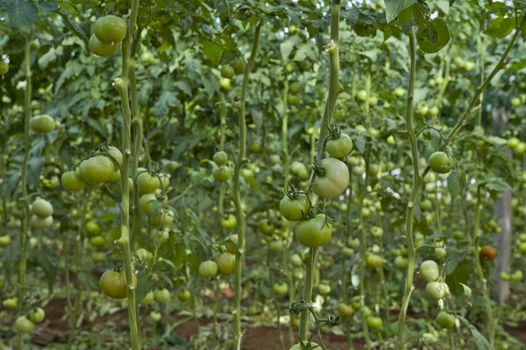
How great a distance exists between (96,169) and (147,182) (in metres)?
0.44

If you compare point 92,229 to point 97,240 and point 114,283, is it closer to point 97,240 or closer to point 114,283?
point 97,240

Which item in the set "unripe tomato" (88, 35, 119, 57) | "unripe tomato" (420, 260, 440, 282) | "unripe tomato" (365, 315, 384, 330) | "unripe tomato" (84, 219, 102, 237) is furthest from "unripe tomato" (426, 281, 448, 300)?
"unripe tomato" (84, 219, 102, 237)

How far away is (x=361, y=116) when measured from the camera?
2.89 meters

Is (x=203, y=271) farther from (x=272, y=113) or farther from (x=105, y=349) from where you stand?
(x=105, y=349)

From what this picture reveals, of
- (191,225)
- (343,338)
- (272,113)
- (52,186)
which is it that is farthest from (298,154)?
(191,225)

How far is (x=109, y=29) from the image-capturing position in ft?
3.88

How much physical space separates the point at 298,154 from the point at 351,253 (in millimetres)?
1030

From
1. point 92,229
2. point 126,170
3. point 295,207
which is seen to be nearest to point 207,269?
point 126,170

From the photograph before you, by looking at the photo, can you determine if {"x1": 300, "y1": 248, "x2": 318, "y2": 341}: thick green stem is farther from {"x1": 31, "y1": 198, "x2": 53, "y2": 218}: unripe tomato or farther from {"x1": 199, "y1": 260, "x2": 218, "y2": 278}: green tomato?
{"x1": 31, "y1": 198, "x2": 53, "y2": 218}: unripe tomato

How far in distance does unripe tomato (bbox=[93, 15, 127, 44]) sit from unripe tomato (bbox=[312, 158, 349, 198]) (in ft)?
1.69

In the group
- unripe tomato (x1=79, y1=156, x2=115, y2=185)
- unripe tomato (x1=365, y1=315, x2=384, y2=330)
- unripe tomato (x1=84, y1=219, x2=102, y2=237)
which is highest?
unripe tomato (x1=79, y1=156, x2=115, y2=185)

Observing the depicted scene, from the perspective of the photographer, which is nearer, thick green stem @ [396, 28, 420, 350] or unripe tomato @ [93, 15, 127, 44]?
unripe tomato @ [93, 15, 127, 44]

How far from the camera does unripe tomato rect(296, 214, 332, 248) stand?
106 cm

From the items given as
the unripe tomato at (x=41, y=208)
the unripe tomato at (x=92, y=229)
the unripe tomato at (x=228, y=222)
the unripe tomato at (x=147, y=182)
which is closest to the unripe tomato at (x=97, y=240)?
the unripe tomato at (x=92, y=229)
